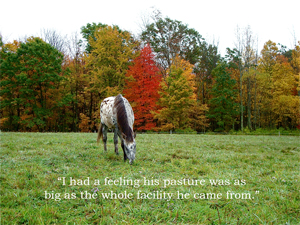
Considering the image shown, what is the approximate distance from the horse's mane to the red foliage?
524 inches

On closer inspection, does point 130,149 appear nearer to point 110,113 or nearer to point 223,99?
point 110,113

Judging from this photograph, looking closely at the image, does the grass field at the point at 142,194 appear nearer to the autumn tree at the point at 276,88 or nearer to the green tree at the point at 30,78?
the green tree at the point at 30,78

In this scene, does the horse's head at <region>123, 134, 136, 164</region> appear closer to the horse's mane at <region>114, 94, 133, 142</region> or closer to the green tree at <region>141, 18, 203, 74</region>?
the horse's mane at <region>114, 94, 133, 142</region>

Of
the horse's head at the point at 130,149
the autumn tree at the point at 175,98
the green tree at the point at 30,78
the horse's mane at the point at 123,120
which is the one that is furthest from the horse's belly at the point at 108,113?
the green tree at the point at 30,78

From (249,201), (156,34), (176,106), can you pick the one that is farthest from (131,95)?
(249,201)

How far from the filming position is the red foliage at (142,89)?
19.4 meters

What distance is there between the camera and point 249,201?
2.92 metres

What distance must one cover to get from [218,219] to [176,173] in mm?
1831

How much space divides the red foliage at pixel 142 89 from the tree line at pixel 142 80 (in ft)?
0.34

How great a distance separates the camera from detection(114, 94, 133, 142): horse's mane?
16.4 feet

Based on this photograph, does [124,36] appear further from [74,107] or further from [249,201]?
[249,201]

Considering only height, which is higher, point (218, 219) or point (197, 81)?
point (197, 81)

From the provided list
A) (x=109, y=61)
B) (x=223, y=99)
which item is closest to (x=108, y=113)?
(x=109, y=61)

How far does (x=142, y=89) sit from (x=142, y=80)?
988 mm
